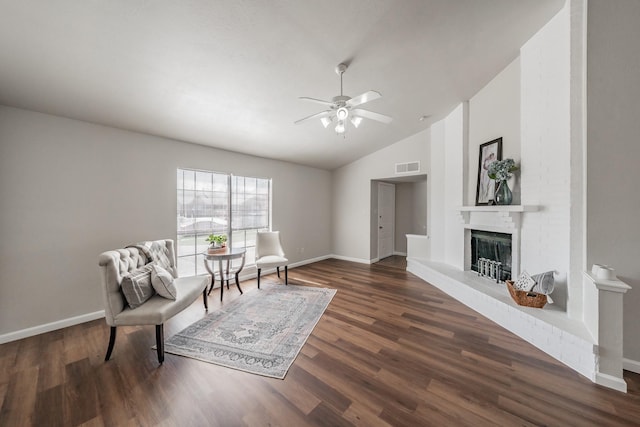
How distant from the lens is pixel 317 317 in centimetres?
284

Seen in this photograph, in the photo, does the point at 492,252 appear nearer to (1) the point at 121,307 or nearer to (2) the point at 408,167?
(2) the point at 408,167

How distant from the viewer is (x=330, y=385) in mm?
1757

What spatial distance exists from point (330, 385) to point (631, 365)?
2.57 metres

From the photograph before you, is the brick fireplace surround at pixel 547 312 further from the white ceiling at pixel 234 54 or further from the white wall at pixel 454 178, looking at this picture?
the white ceiling at pixel 234 54

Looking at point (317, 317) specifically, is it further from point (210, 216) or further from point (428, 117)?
point (428, 117)

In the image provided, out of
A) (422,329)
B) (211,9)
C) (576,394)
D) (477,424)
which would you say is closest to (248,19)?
(211,9)

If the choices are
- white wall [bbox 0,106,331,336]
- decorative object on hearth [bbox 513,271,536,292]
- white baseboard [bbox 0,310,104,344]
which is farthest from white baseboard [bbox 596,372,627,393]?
white baseboard [bbox 0,310,104,344]

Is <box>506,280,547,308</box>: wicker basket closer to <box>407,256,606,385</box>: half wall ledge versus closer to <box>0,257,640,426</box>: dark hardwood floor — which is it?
<box>407,256,606,385</box>: half wall ledge

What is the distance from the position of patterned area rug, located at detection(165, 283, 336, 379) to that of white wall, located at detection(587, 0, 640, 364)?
2.89 meters

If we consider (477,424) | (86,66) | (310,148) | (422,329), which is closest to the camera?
(477,424)

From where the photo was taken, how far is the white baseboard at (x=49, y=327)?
233cm

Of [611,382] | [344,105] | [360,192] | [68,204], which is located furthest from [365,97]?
[360,192]

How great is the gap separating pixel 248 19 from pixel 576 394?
3787 mm

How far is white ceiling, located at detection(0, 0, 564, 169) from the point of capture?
1.63 meters
